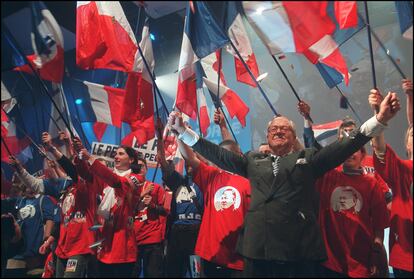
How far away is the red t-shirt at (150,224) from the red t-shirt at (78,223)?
487 millimetres

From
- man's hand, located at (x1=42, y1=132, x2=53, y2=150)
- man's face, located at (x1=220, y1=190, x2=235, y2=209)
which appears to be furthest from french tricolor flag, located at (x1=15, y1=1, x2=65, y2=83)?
man's face, located at (x1=220, y1=190, x2=235, y2=209)

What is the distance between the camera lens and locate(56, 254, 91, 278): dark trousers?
12.3 feet

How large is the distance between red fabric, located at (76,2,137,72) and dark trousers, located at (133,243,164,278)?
1.92 meters

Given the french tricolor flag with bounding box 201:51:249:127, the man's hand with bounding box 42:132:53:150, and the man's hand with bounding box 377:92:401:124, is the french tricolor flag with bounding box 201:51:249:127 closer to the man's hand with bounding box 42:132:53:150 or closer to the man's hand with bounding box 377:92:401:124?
the man's hand with bounding box 42:132:53:150

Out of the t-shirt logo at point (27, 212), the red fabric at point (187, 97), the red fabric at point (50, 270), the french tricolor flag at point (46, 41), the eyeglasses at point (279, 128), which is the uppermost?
the french tricolor flag at point (46, 41)

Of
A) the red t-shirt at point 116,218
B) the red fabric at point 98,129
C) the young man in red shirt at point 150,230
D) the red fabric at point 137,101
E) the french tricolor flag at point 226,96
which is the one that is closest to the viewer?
the red t-shirt at point 116,218

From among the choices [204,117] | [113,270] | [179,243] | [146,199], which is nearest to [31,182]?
[146,199]

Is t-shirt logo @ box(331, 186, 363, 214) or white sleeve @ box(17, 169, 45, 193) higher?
white sleeve @ box(17, 169, 45, 193)

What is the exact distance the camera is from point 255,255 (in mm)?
2670

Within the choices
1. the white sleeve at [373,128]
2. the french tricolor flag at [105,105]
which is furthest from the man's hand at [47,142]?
the white sleeve at [373,128]

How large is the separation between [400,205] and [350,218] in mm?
Result: 363

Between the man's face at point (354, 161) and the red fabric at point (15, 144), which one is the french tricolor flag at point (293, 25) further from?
the red fabric at point (15, 144)

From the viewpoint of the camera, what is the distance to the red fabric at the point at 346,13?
3.31m

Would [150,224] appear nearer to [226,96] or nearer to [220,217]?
[220,217]
